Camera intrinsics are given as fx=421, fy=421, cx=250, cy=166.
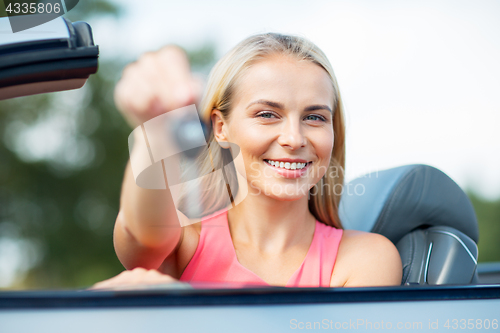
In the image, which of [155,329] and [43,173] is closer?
[155,329]

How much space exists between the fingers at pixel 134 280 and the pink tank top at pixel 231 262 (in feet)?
1.24

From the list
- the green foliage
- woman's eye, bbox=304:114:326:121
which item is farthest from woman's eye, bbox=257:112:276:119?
the green foliage

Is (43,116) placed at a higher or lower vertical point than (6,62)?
lower

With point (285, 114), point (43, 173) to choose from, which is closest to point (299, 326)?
point (285, 114)

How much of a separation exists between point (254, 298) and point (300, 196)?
0.57 metres

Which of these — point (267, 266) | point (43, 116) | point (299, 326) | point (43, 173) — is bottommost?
point (43, 173)

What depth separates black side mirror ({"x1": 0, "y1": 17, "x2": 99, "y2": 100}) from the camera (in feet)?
3.17

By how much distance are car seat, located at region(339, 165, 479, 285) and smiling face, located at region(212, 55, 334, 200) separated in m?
0.44

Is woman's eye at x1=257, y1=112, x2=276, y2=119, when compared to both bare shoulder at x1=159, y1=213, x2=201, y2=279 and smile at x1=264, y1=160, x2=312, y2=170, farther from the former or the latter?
bare shoulder at x1=159, y1=213, x2=201, y2=279

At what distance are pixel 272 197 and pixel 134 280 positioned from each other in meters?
0.62

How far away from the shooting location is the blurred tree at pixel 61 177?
13195 mm

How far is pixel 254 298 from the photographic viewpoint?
0.96 meters

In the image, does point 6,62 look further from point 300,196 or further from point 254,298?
point 300,196

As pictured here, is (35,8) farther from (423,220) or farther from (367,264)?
(423,220)
